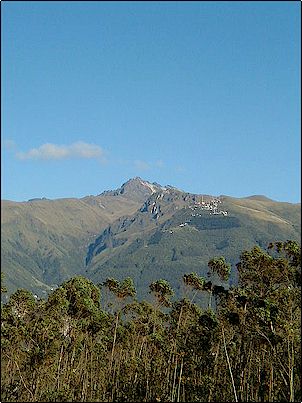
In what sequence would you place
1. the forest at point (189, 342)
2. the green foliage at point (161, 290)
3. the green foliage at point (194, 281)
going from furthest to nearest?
the green foliage at point (161, 290) < the green foliage at point (194, 281) < the forest at point (189, 342)

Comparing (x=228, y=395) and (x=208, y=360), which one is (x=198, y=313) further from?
(x=228, y=395)

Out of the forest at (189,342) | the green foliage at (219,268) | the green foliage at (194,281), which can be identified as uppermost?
the green foliage at (219,268)

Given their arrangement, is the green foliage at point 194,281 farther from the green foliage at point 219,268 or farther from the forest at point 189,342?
the green foliage at point 219,268

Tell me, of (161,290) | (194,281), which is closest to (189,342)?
(194,281)

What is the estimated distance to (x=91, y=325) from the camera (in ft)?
162

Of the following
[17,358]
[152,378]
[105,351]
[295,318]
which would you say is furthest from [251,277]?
[105,351]

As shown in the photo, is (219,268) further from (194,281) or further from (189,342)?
(189,342)

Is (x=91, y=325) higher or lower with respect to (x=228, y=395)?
higher

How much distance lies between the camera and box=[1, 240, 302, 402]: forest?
36.1 metres

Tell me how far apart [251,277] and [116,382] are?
1246 cm

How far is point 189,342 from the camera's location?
44969 mm

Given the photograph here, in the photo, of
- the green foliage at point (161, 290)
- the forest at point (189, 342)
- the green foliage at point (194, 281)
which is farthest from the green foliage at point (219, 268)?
the green foliage at point (161, 290)

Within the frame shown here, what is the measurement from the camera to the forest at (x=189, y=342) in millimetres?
36062

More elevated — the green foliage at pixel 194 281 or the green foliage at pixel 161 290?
the green foliage at pixel 194 281
